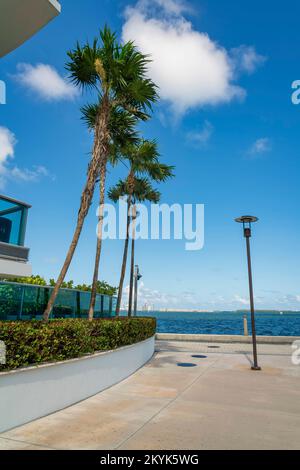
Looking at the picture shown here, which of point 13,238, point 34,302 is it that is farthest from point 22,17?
point 34,302

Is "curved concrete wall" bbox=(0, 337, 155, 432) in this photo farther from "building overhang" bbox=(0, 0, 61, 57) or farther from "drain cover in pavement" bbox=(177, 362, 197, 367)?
"building overhang" bbox=(0, 0, 61, 57)

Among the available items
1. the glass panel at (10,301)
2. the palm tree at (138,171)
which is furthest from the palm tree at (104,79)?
the palm tree at (138,171)

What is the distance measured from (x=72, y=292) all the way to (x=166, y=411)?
27.2 feet

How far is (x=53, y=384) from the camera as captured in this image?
19.1 ft

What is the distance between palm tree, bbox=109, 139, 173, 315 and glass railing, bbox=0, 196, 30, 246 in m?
6.69

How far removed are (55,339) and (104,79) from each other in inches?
300

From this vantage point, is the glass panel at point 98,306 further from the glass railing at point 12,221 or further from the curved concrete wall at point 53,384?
the glass railing at point 12,221

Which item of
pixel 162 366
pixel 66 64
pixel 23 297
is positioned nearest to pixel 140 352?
pixel 162 366

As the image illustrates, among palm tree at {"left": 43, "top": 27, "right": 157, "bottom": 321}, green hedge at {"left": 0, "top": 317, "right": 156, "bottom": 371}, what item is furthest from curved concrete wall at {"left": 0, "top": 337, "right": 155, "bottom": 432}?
palm tree at {"left": 43, "top": 27, "right": 157, "bottom": 321}

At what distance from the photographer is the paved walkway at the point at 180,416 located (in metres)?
4.38

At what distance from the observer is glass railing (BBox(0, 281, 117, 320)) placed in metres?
9.73

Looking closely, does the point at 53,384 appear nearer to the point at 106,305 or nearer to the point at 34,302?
the point at 34,302

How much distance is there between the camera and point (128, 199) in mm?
16125

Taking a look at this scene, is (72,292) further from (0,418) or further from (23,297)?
(0,418)
